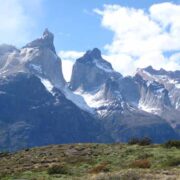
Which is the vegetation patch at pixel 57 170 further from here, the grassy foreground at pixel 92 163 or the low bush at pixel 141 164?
the low bush at pixel 141 164

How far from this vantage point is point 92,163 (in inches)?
1891

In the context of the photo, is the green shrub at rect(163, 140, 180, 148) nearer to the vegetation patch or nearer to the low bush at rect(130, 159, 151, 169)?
the low bush at rect(130, 159, 151, 169)

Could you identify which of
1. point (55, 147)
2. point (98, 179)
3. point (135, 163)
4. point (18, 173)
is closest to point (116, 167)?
point (135, 163)

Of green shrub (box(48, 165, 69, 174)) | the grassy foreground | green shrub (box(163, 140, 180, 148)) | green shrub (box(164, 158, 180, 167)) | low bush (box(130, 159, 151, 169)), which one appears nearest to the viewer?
the grassy foreground

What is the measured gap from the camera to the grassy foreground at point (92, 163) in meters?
36.0

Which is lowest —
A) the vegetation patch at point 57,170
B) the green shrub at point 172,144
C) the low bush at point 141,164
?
the vegetation patch at point 57,170

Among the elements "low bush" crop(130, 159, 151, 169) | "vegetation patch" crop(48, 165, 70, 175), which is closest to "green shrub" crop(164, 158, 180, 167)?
"low bush" crop(130, 159, 151, 169)

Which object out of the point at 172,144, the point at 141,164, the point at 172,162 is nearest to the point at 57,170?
the point at 141,164

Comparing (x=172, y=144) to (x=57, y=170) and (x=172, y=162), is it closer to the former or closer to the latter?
(x=172, y=162)

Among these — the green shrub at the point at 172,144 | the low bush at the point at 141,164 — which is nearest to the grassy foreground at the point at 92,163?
the low bush at the point at 141,164

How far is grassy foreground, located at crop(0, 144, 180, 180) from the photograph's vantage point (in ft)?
118

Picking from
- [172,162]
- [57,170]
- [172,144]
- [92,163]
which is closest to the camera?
[172,162]

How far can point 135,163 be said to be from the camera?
43500mm

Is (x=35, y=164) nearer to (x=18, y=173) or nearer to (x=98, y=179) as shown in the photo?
(x=18, y=173)
